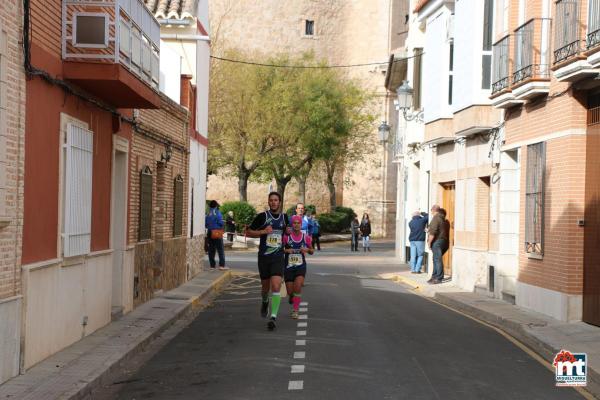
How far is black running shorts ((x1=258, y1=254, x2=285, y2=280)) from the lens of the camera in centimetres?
1469

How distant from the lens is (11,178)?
9.86 m

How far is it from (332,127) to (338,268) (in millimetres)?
21589

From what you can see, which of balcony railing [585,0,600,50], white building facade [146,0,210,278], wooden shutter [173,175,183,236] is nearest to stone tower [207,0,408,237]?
white building facade [146,0,210,278]

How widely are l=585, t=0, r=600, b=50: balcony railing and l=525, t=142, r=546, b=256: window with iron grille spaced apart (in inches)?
124

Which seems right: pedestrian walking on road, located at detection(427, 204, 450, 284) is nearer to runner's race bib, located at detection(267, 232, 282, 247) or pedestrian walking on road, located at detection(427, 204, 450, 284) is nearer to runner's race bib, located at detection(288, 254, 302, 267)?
runner's race bib, located at detection(288, 254, 302, 267)

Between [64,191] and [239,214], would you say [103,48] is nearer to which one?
[64,191]

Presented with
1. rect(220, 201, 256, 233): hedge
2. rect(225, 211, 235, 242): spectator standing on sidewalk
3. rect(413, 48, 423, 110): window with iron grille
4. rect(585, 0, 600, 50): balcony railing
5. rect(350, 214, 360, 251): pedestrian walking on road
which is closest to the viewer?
rect(585, 0, 600, 50): balcony railing

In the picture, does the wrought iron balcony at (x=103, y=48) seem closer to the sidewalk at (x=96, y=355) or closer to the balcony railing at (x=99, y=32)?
the balcony railing at (x=99, y=32)

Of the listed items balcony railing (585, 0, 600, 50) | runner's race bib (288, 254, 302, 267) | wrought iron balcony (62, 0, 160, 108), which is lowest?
runner's race bib (288, 254, 302, 267)

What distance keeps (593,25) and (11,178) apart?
8.88 meters

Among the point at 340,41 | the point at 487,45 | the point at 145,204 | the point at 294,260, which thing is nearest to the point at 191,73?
the point at 145,204

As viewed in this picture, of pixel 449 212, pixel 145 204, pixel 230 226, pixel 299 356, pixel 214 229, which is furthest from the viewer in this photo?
pixel 230 226

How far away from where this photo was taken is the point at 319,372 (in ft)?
33.5

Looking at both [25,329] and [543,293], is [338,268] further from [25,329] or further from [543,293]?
[25,329]
